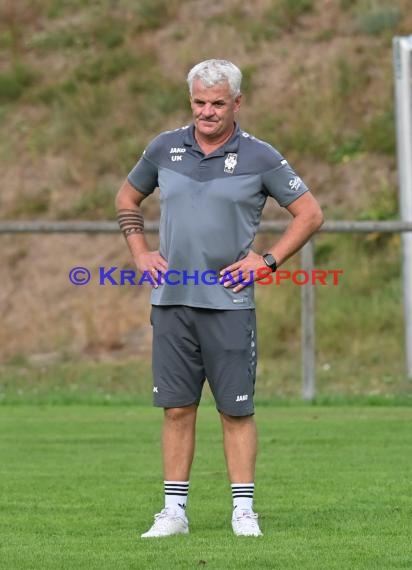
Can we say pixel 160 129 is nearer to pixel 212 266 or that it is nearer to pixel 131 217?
pixel 131 217

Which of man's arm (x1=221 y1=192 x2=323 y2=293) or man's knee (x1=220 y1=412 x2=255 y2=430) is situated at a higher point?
man's arm (x1=221 y1=192 x2=323 y2=293)

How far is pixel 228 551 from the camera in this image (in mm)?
6938

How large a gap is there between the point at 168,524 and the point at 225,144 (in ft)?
5.65

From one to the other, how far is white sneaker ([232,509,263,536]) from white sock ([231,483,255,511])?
1.0 inches

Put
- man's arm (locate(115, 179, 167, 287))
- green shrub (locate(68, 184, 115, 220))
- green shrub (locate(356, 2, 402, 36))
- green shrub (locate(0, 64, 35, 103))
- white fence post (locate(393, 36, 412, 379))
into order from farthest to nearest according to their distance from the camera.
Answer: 1. green shrub (locate(0, 64, 35, 103))
2. green shrub (locate(356, 2, 402, 36))
3. green shrub (locate(68, 184, 115, 220))
4. white fence post (locate(393, 36, 412, 379))
5. man's arm (locate(115, 179, 167, 287))

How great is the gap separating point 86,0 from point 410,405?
15891 millimetres

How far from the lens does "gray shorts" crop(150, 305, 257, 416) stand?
7.45m

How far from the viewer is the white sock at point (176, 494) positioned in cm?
754

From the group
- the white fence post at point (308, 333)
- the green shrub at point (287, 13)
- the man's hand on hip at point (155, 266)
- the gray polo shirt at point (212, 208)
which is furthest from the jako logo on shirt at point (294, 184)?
the green shrub at point (287, 13)

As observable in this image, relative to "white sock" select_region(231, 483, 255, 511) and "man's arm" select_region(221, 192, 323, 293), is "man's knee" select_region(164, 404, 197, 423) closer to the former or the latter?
"white sock" select_region(231, 483, 255, 511)

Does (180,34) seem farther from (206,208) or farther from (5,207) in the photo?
(206,208)

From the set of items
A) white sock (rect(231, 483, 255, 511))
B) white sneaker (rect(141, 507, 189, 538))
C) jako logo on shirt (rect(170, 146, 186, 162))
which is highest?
jako logo on shirt (rect(170, 146, 186, 162))

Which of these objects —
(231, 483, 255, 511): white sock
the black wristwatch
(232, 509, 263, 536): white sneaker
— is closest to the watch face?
the black wristwatch

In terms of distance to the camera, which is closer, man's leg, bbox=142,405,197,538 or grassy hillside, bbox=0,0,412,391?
man's leg, bbox=142,405,197,538
